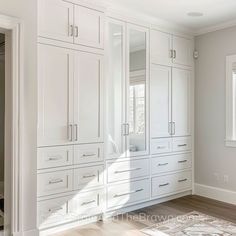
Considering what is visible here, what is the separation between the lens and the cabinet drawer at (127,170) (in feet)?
12.6

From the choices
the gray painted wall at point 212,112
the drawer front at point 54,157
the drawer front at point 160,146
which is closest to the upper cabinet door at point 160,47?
the gray painted wall at point 212,112

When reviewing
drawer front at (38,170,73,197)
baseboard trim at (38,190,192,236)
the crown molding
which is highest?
the crown molding

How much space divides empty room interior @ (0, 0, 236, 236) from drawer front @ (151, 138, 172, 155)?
2 cm

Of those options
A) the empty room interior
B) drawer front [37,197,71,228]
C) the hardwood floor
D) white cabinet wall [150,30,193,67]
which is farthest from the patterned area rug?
white cabinet wall [150,30,193,67]

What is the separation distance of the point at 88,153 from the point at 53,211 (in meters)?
0.76

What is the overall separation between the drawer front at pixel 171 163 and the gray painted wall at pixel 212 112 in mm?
218

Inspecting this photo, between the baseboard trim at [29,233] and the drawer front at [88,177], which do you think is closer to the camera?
the baseboard trim at [29,233]

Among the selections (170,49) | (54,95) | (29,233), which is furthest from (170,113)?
(29,233)

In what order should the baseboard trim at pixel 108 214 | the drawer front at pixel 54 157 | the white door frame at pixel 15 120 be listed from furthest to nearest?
the baseboard trim at pixel 108 214 → the drawer front at pixel 54 157 → the white door frame at pixel 15 120

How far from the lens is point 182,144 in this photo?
4.80 m

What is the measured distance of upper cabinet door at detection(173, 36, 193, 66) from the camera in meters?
4.69

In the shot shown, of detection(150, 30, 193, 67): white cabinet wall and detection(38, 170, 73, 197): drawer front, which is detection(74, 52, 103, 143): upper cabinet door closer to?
detection(38, 170, 73, 197): drawer front

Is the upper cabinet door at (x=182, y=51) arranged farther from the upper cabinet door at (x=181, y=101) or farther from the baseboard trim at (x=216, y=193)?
the baseboard trim at (x=216, y=193)

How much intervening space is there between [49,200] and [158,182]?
5.95 ft
